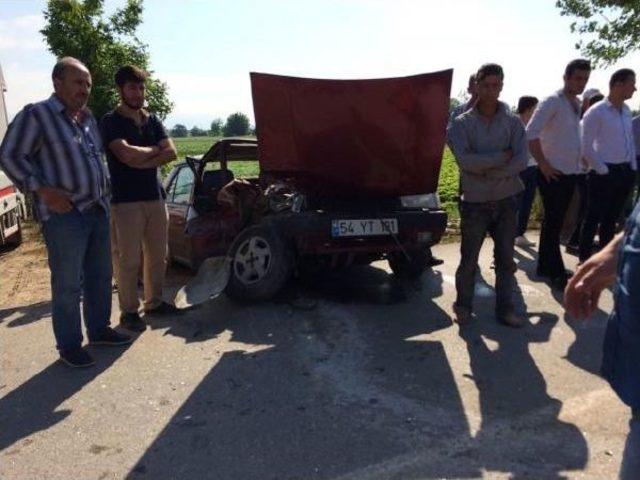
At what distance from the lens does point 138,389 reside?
3.70 meters

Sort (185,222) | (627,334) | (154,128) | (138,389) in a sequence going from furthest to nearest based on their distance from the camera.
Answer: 1. (185,222)
2. (154,128)
3. (138,389)
4. (627,334)

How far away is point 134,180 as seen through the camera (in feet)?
15.2

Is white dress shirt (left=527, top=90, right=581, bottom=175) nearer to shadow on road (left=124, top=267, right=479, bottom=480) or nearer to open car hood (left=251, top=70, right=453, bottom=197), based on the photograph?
open car hood (left=251, top=70, right=453, bottom=197)

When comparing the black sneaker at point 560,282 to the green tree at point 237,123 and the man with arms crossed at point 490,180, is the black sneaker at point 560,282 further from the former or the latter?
the green tree at point 237,123

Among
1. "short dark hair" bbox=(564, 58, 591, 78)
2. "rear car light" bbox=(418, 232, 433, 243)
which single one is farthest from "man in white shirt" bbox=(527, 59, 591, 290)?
"rear car light" bbox=(418, 232, 433, 243)

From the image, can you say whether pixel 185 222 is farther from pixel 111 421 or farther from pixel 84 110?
pixel 111 421

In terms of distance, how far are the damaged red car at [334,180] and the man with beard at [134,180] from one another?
0.80m

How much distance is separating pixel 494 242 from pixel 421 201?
1.11 metres

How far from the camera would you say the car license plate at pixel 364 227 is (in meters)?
5.11

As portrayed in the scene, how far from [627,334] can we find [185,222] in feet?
16.9

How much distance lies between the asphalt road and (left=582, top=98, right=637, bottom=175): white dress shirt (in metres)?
1.53

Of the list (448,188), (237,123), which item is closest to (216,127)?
(237,123)

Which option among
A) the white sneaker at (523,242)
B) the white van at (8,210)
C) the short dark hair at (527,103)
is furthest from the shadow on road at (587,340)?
the white van at (8,210)

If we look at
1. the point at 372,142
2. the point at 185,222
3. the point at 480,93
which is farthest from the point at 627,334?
the point at 185,222
